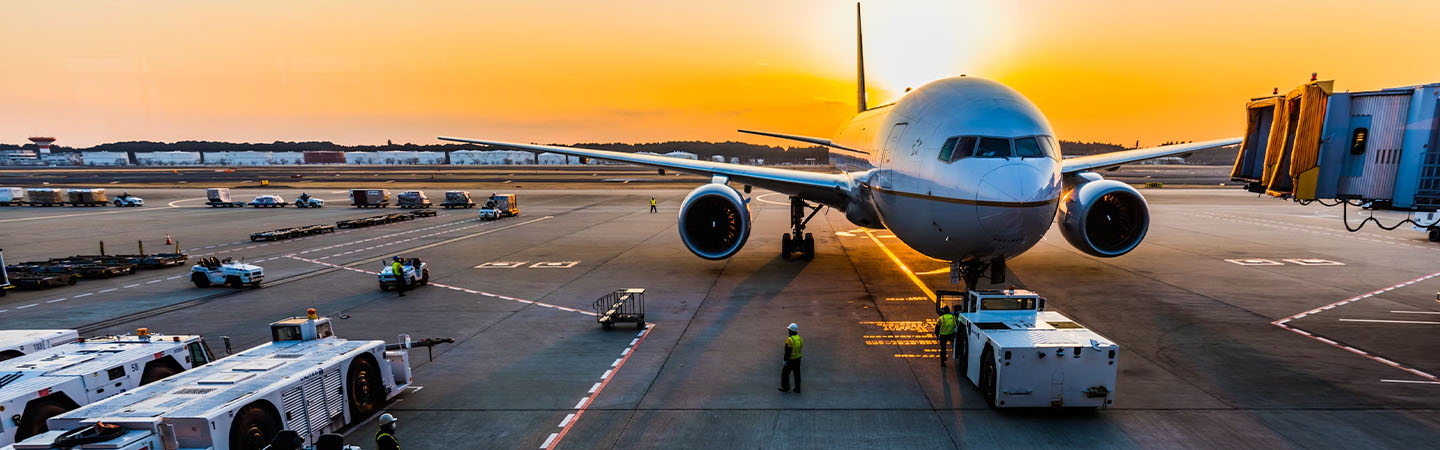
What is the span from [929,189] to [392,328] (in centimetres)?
1465

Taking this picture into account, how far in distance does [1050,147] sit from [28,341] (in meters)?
21.4

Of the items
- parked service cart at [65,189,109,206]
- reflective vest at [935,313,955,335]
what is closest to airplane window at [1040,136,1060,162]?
reflective vest at [935,313,955,335]

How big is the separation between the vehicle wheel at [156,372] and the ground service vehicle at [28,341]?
280 centimetres

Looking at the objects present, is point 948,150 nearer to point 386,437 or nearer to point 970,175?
point 970,175

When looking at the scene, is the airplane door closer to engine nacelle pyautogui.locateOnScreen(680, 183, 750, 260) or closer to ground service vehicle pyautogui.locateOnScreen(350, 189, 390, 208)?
engine nacelle pyautogui.locateOnScreen(680, 183, 750, 260)

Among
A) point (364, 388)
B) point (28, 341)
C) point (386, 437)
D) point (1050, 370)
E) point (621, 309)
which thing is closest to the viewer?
point (386, 437)

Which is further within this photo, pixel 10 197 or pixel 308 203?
pixel 10 197

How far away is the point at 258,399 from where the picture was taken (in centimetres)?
829

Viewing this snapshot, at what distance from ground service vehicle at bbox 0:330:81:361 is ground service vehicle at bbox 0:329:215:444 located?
437mm

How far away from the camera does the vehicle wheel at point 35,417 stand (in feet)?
28.7

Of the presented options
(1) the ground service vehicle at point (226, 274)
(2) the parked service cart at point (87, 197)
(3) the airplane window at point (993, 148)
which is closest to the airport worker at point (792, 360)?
(3) the airplane window at point (993, 148)

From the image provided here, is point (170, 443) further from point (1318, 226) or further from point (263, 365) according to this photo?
point (1318, 226)

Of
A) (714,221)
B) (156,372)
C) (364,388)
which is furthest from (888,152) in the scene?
(156,372)

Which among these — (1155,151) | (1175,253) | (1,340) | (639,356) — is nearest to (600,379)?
(639,356)
